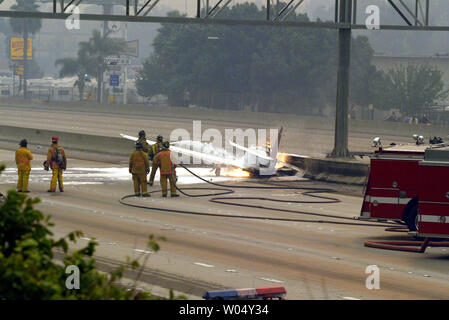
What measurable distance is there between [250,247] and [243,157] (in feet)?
55.4

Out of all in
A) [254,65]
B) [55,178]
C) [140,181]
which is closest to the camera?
[140,181]

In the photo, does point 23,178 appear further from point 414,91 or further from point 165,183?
point 414,91

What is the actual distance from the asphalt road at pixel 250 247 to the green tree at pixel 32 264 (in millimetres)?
7108

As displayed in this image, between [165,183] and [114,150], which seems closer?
[165,183]

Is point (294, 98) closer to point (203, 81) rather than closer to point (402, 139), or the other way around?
point (203, 81)

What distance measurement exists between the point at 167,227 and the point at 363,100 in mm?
76477

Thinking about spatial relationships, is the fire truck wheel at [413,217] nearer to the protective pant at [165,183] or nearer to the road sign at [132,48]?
the protective pant at [165,183]

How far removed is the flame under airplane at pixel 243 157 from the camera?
35.1 meters

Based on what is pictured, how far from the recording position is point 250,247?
1958cm

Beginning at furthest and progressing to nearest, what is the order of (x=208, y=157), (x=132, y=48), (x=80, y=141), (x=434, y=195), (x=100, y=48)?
(x=132, y=48), (x=100, y=48), (x=80, y=141), (x=208, y=157), (x=434, y=195)

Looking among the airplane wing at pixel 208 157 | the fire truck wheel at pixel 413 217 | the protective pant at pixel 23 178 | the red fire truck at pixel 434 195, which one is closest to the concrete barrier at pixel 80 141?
the airplane wing at pixel 208 157

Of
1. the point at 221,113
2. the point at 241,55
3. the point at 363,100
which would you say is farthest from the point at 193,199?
the point at 241,55

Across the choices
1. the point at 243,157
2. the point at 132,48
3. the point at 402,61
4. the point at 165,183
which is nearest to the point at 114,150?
the point at 243,157

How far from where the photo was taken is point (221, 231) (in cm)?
2191
